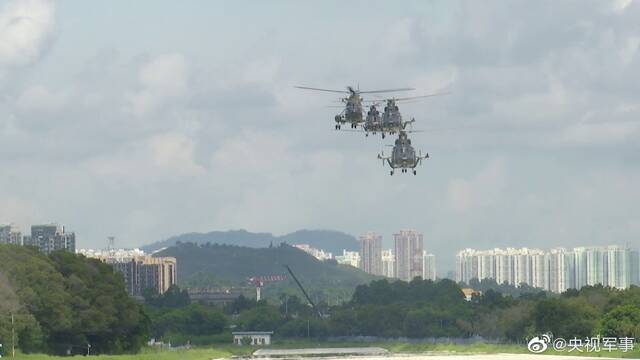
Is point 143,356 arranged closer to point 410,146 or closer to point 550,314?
point 410,146

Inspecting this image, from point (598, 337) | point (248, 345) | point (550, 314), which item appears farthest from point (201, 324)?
point (598, 337)

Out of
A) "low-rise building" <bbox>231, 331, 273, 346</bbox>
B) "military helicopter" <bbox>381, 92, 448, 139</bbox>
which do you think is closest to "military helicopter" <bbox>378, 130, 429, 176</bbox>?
"military helicopter" <bbox>381, 92, 448, 139</bbox>

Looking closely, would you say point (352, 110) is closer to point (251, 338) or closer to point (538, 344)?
point (538, 344)

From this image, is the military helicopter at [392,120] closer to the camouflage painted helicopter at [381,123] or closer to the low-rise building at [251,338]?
the camouflage painted helicopter at [381,123]

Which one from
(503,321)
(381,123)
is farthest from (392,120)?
(503,321)

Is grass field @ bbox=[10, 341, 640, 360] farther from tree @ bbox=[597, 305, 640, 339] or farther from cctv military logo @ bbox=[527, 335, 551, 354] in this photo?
tree @ bbox=[597, 305, 640, 339]

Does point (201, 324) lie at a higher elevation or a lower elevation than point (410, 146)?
lower
